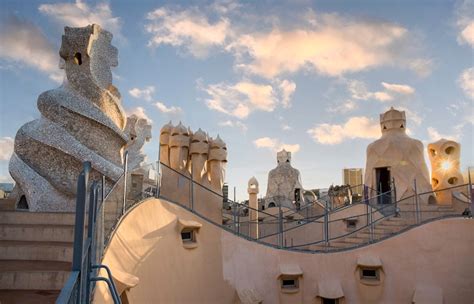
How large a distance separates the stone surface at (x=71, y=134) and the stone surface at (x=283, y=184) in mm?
14534

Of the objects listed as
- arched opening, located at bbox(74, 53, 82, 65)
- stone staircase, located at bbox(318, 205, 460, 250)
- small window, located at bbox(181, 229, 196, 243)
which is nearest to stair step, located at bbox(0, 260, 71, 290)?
small window, located at bbox(181, 229, 196, 243)

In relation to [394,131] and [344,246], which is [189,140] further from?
[394,131]

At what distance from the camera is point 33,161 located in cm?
623

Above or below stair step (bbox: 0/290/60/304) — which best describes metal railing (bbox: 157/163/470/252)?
above

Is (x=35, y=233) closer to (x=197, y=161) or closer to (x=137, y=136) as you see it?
(x=197, y=161)

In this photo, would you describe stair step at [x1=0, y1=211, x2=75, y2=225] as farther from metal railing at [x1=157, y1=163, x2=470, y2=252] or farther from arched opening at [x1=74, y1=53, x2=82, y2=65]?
arched opening at [x1=74, y1=53, x2=82, y2=65]

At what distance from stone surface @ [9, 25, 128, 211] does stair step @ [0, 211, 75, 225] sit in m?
1.16

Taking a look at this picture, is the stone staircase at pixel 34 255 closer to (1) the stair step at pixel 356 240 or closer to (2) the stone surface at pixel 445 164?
(1) the stair step at pixel 356 240

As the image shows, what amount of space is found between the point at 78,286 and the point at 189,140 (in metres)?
10.2

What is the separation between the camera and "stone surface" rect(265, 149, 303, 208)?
2081cm

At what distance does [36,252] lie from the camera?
408cm

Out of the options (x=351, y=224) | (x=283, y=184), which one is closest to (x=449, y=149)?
(x=351, y=224)

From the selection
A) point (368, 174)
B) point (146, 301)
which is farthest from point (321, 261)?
point (368, 174)

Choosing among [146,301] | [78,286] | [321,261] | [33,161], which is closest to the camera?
[78,286]
